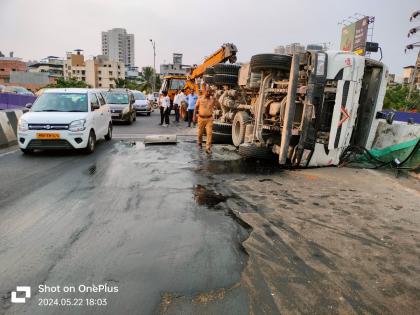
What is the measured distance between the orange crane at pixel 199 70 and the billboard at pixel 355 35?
93.1 feet

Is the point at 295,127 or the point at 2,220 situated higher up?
the point at 295,127

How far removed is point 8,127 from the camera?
10766 millimetres

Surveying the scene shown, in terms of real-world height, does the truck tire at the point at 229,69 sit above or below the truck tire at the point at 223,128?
above

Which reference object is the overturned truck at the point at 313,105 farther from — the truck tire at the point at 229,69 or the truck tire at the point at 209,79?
the truck tire at the point at 209,79

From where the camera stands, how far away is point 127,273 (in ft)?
10.7

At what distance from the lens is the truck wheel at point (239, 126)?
9758 millimetres

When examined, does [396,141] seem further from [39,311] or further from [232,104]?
[39,311]

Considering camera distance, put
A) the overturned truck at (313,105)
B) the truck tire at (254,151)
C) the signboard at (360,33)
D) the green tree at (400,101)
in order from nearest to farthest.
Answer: the overturned truck at (313,105) → the truck tire at (254,151) → the green tree at (400,101) → the signboard at (360,33)

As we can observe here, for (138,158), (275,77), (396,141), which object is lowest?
(138,158)

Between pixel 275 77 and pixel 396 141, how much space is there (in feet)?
11.6

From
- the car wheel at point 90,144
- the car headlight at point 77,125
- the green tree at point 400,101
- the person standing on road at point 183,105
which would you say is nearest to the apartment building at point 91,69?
the green tree at point 400,101

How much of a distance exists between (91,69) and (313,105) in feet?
409

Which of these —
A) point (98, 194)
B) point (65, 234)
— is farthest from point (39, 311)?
point (98, 194)

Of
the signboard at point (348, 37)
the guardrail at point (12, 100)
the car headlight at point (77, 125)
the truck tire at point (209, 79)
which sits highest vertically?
→ the signboard at point (348, 37)
